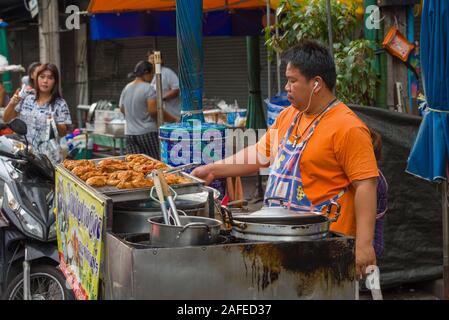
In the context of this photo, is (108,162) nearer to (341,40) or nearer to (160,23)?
(341,40)

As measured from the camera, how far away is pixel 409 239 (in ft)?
19.2

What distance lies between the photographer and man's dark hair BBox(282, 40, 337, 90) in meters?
3.62

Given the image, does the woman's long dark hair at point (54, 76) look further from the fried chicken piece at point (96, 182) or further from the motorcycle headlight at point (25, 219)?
the fried chicken piece at point (96, 182)

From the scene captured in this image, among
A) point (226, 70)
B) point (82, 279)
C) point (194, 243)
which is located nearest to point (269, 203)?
point (194, 243)

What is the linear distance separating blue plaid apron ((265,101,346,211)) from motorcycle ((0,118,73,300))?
1.75 metres

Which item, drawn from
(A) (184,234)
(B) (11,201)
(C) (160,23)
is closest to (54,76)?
(B) (11,201)

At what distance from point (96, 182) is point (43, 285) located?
1352 mm

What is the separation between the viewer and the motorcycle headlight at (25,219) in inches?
195

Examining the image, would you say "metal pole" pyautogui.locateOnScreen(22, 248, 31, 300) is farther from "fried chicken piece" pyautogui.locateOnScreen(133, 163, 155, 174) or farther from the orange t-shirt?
the orange t-shirt

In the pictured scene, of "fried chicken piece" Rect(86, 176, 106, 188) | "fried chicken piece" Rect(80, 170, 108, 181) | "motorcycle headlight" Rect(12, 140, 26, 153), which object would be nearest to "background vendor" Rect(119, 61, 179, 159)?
"motorcycle headlight" Rect(12, 140, 26, 153)

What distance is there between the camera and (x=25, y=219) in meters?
5.02

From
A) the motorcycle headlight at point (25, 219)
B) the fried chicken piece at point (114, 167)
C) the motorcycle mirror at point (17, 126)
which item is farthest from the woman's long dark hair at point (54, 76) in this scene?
the fried chicken piece at point (114, 167)
